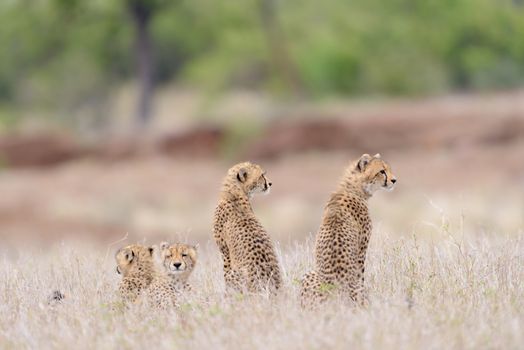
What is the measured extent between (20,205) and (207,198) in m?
4.27

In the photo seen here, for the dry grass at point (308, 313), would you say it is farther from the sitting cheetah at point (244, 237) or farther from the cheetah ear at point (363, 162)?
the cheetah ear at point (363, 162)

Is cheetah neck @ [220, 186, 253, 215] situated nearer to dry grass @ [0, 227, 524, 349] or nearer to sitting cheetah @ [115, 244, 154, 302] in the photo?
dry grass @ [0, 227, 524, 349]

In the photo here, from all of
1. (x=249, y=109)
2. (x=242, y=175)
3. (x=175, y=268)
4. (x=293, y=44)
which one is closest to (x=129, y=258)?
(x=175, y=268)

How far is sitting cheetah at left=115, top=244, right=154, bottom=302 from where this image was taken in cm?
834

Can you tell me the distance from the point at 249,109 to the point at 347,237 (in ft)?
88.1

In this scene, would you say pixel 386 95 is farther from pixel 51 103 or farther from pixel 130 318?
pixel 130 318

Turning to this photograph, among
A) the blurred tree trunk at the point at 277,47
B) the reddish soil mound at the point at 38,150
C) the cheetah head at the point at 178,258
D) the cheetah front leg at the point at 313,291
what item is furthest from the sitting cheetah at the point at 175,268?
the blurred tree trunk at the point at 277,47

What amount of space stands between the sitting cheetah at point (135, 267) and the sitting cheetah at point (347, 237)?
4.42ft

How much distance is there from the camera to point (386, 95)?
124ft

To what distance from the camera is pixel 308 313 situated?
705 cm

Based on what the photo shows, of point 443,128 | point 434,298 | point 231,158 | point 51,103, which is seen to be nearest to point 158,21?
point 51,103

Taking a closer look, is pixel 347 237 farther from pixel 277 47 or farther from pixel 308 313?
pixel 277 47

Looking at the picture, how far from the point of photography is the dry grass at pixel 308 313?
643cm

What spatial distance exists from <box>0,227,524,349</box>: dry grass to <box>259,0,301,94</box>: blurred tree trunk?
93.8 feet
